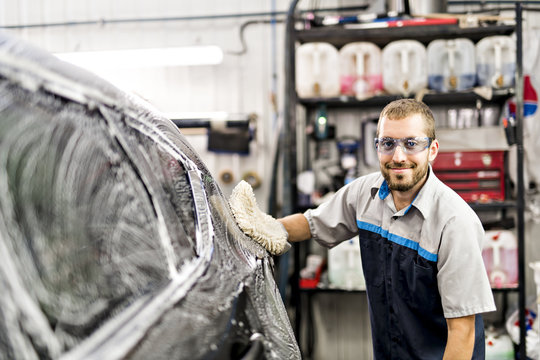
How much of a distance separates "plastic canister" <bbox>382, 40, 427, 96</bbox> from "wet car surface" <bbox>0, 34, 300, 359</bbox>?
8.66 ft

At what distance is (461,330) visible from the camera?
1.66 meters

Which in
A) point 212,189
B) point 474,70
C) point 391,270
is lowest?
point 391,270

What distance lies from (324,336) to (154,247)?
3531 mm

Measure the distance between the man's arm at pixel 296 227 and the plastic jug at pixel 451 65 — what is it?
1.83 metres

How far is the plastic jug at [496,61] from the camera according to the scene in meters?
3.30

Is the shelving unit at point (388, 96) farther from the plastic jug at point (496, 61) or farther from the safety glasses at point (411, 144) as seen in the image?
the safety glasses at point (411, 144)

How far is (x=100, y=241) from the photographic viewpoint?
29.8 inches

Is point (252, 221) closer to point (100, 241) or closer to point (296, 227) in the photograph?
point (296, 227)

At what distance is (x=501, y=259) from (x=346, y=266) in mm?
1087

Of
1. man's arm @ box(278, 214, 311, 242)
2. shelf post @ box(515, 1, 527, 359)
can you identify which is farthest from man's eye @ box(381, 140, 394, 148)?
shelf post @ box(515, 1, 527, 359)

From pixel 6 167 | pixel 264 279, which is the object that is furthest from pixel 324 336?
pixel 6 167

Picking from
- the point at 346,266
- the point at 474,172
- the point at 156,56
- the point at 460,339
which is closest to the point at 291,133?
the point at 346,266

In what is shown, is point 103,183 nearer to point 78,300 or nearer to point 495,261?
point 78,300

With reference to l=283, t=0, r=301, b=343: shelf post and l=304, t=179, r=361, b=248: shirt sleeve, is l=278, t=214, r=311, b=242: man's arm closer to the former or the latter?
l=304, t=179, r=361, b=248: shirt sleeve
